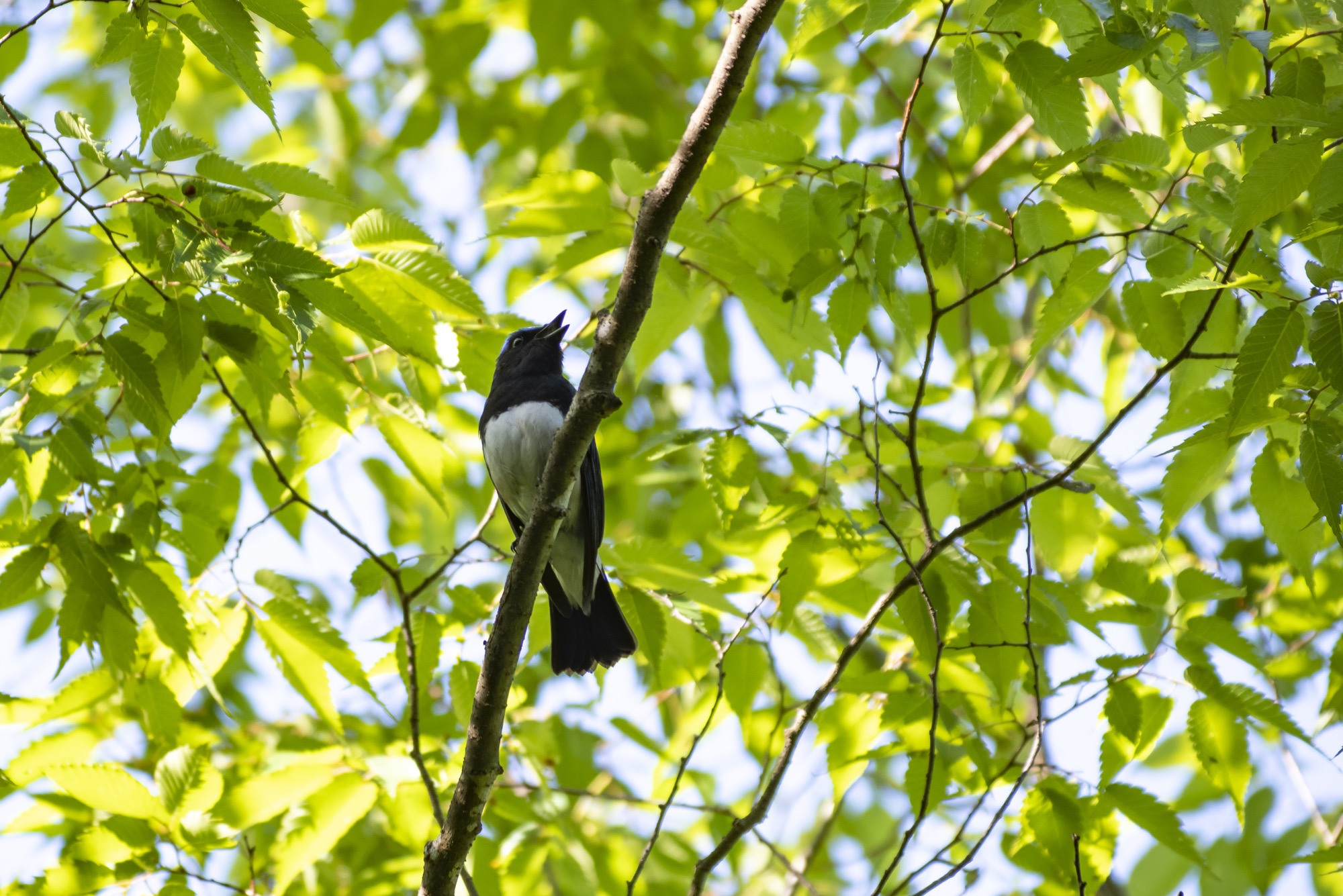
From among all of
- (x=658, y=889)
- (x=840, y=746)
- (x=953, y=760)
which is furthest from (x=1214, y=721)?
(x=658, y=889)

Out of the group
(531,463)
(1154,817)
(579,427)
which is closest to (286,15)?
(579,427)

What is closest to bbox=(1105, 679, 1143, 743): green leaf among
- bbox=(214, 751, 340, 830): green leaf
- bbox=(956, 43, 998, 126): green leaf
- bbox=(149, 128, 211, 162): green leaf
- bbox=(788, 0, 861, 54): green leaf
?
bbox=(956, 43, 998, 126): green leaf

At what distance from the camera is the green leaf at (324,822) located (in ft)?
10.8

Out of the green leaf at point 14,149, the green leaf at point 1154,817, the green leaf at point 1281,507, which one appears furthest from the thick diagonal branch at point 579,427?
the green leaf at point 1154,817

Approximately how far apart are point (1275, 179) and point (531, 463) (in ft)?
9.87

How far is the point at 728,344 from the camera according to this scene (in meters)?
5.77

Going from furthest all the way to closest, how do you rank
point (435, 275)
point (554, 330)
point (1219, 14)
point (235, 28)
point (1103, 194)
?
1. point (554, 330)
2. point (435, 275)
3. point (1103, 194)
4. point (235, 28)
5. point (1219, 14)

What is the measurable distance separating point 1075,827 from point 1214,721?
0.48 metres

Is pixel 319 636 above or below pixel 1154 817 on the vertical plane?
above

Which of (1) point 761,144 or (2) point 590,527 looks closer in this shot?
(1) point 761,144

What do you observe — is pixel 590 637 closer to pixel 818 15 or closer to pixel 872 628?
pixel 872 628

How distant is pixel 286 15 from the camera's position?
2059 mm

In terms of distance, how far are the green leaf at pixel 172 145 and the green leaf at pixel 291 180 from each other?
0.16 metres

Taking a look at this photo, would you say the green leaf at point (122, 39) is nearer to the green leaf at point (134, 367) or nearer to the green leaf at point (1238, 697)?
the green leaf at point (134, 367)
